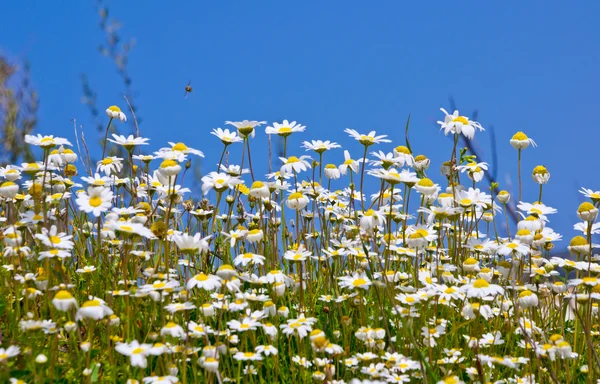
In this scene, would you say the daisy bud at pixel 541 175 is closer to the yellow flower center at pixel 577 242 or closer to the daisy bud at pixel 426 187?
the yellow flower center at pixel 577 242

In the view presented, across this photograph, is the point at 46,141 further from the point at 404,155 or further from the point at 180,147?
the point at 404,155

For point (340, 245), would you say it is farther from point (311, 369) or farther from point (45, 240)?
point (45, 240)

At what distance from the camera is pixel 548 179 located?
4.03 meters

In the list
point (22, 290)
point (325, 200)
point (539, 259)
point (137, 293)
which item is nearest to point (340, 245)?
point (325, 200)

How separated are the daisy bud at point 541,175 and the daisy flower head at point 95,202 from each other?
8.46 feet

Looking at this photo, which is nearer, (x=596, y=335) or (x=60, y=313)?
(x=60, y=313)

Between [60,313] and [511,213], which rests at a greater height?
[511,213]

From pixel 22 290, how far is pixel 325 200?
6.81ft

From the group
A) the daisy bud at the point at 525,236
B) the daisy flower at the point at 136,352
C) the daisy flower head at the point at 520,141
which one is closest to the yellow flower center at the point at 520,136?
the daisy flower head at the point at 520,141

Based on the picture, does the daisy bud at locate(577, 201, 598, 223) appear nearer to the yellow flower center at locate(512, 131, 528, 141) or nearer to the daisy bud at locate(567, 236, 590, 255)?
the daisy bud at locate(567, 236, 590, 255)

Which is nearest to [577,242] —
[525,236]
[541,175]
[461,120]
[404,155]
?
[525,236]

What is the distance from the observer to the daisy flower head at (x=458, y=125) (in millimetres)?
3877

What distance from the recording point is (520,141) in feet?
13.0

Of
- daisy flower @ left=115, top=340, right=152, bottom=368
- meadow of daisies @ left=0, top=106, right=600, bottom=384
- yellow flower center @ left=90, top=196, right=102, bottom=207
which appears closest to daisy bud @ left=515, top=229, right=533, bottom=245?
meadow of daisies @ left=0, top=106, right=600, bottom=384
